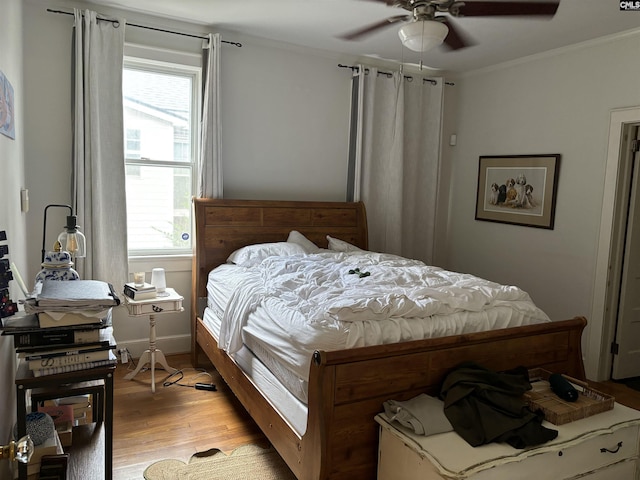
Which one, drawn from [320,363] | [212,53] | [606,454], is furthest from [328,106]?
[606,454]

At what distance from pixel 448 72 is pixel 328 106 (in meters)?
1.47

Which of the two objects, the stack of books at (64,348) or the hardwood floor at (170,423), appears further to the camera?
the hardwood floor at (170,423)

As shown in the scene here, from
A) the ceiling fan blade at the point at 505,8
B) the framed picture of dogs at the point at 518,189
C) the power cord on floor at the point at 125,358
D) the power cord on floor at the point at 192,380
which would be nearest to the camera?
the ceiling fan blade at the point at 505,8

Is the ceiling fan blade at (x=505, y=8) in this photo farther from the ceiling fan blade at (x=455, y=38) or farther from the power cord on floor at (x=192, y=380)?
the power cord on floor at (x=192, y=380)

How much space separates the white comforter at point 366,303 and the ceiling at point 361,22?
1.72 meters

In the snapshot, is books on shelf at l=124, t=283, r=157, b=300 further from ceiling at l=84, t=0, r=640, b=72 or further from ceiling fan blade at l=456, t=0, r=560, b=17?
ceiling fan blade at l=456, t=0, r=560, b=17

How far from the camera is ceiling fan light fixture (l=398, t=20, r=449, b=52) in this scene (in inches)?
94.6

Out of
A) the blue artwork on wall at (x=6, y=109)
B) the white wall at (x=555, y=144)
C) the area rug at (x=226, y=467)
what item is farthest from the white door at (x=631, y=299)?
the blue artwork on wall at (x=6, y=109)

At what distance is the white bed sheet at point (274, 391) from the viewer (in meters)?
2.08

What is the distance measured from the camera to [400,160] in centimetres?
473

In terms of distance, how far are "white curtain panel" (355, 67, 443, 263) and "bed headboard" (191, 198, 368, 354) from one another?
341mm

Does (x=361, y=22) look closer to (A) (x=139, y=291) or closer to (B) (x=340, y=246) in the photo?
(B) (x=340, y=246)

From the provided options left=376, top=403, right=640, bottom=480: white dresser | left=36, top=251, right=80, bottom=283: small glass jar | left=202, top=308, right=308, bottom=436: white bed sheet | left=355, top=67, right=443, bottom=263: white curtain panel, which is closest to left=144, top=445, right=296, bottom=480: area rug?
left=202, top=308, right=308, bottom=436: white bed sheet

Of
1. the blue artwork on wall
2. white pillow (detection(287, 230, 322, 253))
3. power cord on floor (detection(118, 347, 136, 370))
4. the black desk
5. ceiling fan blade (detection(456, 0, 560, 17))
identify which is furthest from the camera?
white pillow (detection(287, 230, 322, 253))
